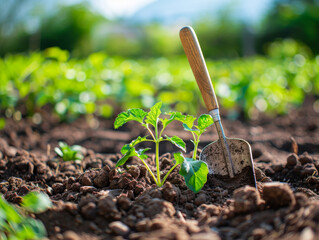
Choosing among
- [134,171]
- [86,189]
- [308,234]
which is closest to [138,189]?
[134,171]

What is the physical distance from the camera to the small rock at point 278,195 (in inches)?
49.2

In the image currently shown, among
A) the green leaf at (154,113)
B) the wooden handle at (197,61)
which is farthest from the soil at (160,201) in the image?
the wooden handle at (197,61)

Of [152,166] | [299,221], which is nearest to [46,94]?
[152,166]

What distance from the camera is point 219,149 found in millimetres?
1765

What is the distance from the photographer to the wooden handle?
5.31 feet

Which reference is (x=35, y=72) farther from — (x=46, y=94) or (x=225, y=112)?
(x=225, y=112)

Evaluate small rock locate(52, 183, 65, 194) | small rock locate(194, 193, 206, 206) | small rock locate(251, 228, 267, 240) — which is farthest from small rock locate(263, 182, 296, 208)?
small rock locate(52, 183, 65, 194)

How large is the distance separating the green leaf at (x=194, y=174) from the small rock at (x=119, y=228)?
34cm

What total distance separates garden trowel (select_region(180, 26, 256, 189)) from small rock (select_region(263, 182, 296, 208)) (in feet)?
1.10

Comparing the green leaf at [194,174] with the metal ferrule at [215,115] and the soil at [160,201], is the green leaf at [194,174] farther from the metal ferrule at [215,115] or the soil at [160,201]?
the metal ferrule at [215,115]

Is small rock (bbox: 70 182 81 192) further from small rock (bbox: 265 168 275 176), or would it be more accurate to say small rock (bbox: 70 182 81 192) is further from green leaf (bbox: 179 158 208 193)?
small rock (bbox: 265 168 275 176)

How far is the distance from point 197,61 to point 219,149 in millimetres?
488

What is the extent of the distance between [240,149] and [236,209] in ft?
1.64

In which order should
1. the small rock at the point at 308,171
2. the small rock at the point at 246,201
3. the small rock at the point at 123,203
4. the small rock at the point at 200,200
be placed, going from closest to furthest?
the small rock at the point at 246,201, the small rock at the point at 123,203, the small rock at the point at 200,200, the small rock at the point at 308,171
